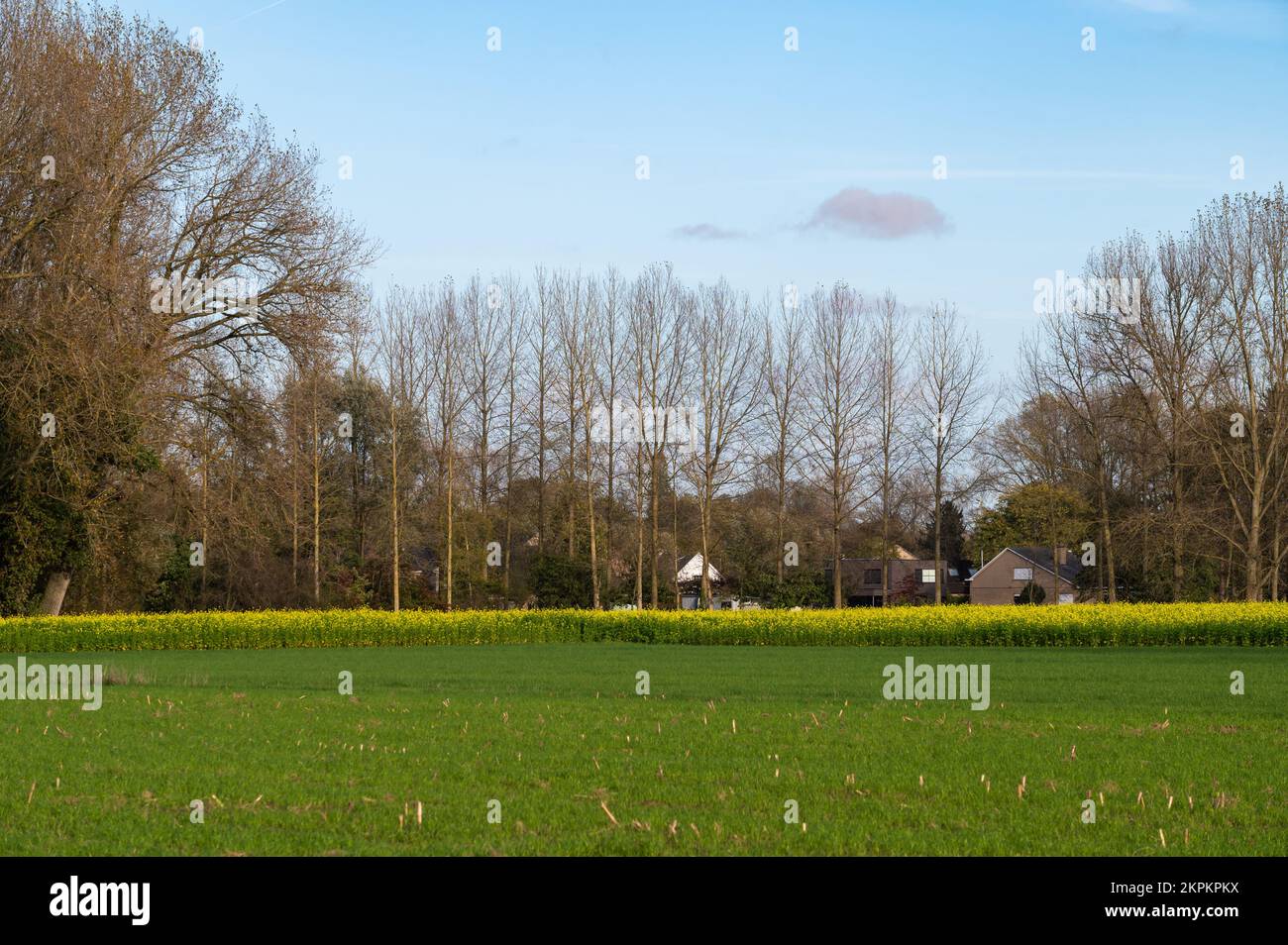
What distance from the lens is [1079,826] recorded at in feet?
28.9

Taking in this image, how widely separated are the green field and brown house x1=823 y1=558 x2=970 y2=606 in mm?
54986

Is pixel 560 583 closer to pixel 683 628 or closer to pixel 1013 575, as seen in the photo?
pixel 683 628

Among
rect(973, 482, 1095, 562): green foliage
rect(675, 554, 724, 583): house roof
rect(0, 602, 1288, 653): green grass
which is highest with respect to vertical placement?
rect(973, 482, 1095, 562): green foliage

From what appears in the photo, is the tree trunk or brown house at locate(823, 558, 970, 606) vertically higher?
the tree trunk

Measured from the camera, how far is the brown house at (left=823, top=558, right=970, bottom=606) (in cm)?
7739

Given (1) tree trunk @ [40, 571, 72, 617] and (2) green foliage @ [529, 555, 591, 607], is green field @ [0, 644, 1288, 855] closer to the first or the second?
(1) tree trunk @ [40, 571, 72, 617]

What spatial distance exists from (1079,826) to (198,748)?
9.11 metres

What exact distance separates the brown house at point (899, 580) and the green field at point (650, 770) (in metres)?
55.0

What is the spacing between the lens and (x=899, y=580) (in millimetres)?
89562

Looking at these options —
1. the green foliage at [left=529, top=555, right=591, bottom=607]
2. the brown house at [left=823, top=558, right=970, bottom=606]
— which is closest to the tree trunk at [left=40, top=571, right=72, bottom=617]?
the green foliage at [left=529, top=555, right=591, bottom=607]

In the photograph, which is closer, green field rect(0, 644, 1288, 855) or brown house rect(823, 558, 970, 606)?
green field rect(0, 644, 1288, 855)

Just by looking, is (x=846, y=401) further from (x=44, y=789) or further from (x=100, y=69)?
(x=44, y=789)

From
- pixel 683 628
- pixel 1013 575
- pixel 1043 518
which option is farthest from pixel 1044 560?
pixel 683 628

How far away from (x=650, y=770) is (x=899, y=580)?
8040 cm
